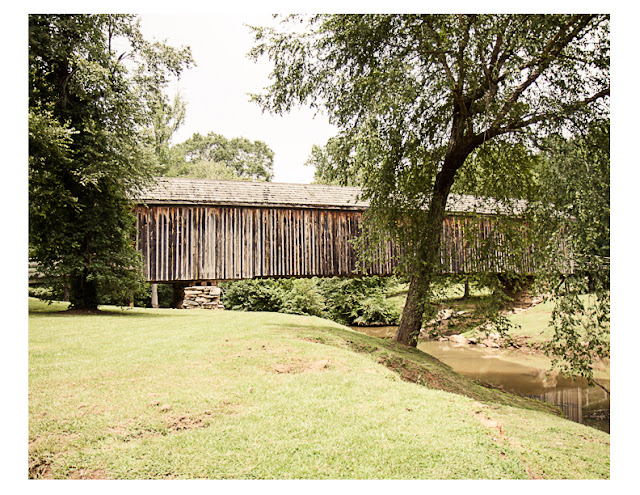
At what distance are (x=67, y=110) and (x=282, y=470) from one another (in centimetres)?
913

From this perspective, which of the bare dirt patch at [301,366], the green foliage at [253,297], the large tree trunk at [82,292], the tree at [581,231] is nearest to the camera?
the tree at [581,231]

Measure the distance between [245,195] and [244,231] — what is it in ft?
3.45

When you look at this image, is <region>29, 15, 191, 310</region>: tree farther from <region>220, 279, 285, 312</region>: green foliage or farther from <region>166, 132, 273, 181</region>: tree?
<region>166, 132, 273, 181</region>: tree

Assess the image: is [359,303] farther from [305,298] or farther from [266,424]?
[266,424]

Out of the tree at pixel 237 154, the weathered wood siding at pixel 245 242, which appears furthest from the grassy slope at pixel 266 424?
the tree at pixel 237 154

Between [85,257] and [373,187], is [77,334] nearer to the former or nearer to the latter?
[85,257]

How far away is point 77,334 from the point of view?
711 cm

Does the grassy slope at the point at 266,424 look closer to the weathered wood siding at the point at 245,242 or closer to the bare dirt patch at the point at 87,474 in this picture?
the bare dirt patch at the point at 87,474

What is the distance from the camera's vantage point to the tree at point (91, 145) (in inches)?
330

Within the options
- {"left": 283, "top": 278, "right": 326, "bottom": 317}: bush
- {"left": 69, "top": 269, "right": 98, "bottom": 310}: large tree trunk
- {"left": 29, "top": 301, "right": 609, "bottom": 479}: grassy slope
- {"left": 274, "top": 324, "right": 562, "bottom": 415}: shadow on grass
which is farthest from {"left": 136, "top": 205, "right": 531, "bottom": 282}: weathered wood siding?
{"left": 29, "top": 301, "right": 609, "bottom": 479}: grassy slope

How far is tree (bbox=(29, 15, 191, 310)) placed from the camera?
8.38 metres

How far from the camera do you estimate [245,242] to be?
1155cm
